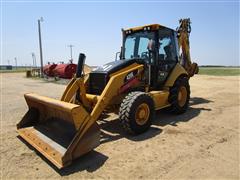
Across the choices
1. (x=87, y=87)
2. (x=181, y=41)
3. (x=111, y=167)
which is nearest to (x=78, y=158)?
(x=111, y=167)

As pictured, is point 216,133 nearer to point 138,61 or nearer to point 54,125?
point 138,61

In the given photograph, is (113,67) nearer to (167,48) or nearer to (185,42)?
(167,48)

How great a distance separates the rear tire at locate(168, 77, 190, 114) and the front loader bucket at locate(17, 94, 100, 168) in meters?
3.37

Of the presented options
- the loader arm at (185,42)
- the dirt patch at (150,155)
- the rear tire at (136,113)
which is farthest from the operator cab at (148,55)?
the loader arm at (185,42)

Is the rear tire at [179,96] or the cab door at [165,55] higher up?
the cab door at [165,55]

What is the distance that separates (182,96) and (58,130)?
422cm

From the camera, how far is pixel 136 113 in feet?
16.7

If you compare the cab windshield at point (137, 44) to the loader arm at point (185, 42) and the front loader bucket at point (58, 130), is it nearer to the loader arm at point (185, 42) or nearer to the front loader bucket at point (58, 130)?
the loader arm at point (185, 42)

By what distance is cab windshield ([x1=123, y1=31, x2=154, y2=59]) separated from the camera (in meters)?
6.72

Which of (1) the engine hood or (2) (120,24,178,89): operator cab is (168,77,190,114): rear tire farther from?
(1) the engine hood

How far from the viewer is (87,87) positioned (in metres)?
6.09

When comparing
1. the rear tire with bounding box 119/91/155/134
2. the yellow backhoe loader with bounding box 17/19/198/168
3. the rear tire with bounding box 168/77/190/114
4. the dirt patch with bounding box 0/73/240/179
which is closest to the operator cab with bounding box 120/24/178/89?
the yellow backhoe loader with bounding box 17/19/198/168

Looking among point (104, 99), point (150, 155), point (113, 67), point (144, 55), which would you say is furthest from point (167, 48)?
point (150, 155)

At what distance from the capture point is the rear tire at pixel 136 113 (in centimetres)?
495
